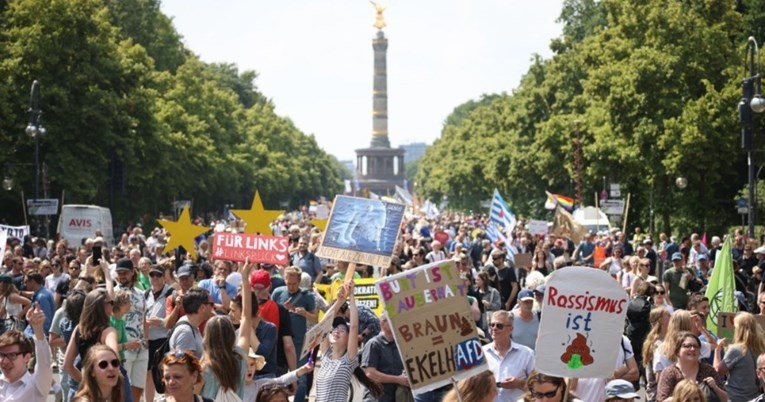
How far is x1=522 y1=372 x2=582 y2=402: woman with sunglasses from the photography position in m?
8.20

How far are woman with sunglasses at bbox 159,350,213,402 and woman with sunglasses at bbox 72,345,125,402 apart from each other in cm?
30

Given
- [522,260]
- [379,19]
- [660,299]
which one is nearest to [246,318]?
[660,299]

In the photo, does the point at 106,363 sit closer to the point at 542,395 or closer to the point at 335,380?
the point at 542,395

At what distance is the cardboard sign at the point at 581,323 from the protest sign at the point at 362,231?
7223mm

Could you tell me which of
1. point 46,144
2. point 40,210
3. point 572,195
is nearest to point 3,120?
point 46,144

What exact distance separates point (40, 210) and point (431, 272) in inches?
1129

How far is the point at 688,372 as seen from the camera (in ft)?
32.7

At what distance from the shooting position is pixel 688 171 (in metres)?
44.8

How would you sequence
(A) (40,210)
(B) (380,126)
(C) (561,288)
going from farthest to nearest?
1. (B) (380,126)
2. (A) (40,210)
3. (C) (561,288)

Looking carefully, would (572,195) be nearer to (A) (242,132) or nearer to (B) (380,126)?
(A) (242,132)

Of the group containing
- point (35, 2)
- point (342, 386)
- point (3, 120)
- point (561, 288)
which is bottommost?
point (342, 386)

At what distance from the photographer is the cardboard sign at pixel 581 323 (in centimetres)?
847

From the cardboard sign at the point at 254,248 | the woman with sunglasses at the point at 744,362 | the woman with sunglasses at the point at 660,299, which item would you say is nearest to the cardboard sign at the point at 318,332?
the woman with sunglasses at the point at 744,362

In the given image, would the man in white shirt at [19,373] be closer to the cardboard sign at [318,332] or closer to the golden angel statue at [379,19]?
the cardboard sign at [318,332]
